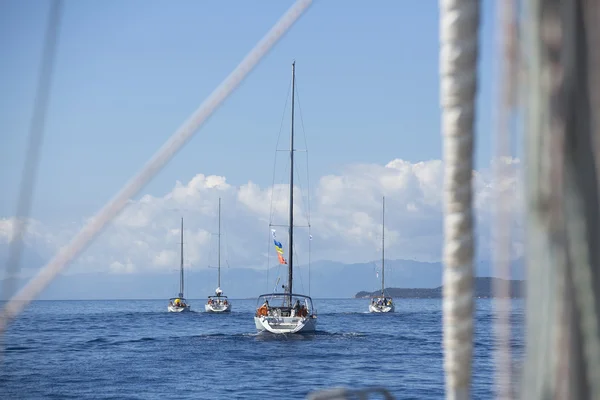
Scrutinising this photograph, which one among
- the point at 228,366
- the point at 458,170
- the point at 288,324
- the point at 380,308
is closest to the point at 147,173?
the point at 458,170

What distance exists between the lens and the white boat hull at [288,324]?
4234cm

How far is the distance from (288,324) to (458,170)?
1612 inches

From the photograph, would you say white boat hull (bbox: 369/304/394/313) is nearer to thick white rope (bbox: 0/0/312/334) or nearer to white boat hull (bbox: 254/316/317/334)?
white boat hull (bbox: 254/316/317/334)

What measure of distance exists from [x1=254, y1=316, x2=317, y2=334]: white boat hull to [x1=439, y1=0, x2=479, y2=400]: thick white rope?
4044 centimetres

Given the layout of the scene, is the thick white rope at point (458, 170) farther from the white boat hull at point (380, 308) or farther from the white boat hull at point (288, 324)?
the white boat hull at point (380, 308)

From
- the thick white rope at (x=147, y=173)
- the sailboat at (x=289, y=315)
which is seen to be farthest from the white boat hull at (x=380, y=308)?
the thick white rope at (x=147, y=173)

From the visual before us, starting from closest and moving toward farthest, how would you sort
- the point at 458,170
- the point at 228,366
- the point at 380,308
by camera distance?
the point at 458,170 → the point at 228,366 → the point at 380,308

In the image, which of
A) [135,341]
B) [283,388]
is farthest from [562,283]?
[135,341]

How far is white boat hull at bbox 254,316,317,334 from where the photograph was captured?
42.3 meters

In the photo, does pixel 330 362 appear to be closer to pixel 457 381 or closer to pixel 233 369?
pixel 233 369

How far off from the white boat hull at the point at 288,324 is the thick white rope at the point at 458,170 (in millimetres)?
40438

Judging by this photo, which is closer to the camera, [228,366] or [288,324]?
[228,366]

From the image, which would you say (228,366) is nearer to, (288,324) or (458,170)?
(288,324)

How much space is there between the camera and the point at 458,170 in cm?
205
